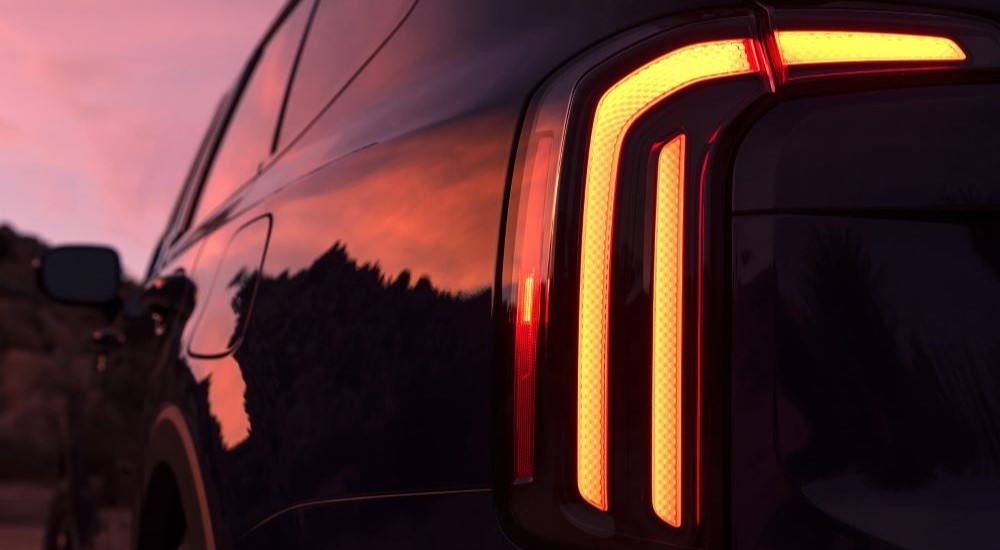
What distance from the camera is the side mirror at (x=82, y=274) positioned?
14.2 ft

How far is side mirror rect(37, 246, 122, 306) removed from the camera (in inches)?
171

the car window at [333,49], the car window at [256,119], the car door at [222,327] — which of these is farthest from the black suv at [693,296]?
the car window at [256,119]

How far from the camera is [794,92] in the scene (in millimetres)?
1718

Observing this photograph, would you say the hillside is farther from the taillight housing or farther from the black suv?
the taillight housing

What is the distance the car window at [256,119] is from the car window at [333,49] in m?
0.16

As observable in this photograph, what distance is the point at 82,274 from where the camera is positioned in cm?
434

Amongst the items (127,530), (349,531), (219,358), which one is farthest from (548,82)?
(127,530)

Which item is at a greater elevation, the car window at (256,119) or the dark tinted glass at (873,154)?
the car window at (256,119)

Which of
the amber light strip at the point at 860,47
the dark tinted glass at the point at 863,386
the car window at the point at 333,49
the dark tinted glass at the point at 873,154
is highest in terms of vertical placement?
the car window at the point at 333,49

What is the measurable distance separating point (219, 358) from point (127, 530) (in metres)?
1.12

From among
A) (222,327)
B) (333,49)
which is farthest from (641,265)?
(333,49)

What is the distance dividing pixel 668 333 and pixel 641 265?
8 cm

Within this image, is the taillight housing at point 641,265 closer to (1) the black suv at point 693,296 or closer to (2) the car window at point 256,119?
(1) the black suv at point 693,296

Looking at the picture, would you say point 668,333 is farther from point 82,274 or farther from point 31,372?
point 31,372
